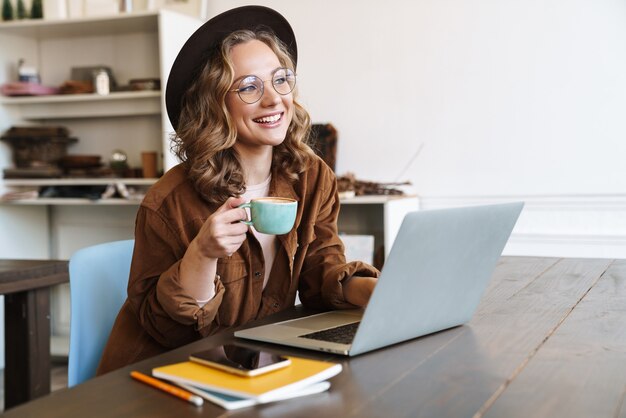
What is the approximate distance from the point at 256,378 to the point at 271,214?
1.20 ft

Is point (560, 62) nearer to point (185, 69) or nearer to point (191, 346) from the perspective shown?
point (185, 69)

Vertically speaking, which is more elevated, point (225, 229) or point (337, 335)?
point (225, 229)

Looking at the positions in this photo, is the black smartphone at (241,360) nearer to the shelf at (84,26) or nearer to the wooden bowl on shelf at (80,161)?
the shelf at (84,26)

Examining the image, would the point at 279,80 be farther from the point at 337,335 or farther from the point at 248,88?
the point at 337,335

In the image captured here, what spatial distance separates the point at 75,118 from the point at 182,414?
398 centimetres

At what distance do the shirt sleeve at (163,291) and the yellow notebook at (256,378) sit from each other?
36 cm

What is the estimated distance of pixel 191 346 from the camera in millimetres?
1127

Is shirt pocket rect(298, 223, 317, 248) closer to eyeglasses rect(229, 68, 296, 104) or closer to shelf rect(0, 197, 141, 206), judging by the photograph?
eyeglasses rect(229, 68, 296, 104)

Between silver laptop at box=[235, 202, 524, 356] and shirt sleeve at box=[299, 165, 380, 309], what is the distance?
0.16 metres

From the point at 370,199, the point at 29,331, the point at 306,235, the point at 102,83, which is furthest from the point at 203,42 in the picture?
the point at 102,83

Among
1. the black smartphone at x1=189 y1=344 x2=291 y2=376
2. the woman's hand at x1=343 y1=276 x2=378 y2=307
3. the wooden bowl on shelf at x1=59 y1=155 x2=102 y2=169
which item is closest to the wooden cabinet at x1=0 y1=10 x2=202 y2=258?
the wooden bowl on shelf at x1=59 y1=155 x2=102 y2=169

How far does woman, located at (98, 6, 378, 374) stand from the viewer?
142 cm

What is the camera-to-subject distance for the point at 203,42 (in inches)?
64.9

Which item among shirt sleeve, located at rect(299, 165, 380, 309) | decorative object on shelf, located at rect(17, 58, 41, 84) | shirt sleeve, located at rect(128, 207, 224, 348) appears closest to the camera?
shirt sleeve, located at rect(128, 207, 224, 348)
